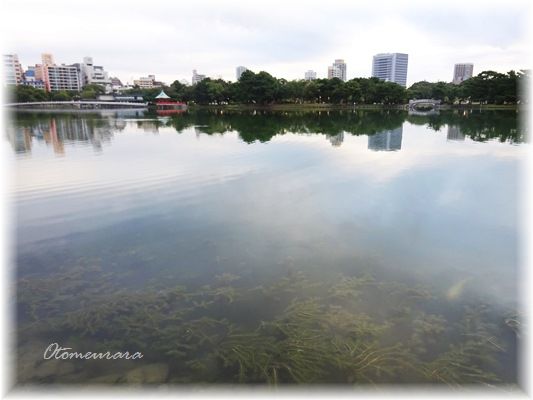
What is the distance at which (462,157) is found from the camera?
15.8 meters

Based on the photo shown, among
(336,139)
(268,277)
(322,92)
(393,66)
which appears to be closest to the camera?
(268,277)

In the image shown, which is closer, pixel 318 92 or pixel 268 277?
pixel 268 277

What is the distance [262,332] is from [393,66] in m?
177

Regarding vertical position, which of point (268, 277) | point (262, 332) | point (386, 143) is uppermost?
point (386, 143)

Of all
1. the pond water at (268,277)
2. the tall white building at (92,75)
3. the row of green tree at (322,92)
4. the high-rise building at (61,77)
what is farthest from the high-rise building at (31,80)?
the pond water at (268,277)

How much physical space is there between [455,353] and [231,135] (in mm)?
20801

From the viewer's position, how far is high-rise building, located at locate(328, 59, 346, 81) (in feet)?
563

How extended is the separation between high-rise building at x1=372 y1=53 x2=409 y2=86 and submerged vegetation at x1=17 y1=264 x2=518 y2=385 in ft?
565

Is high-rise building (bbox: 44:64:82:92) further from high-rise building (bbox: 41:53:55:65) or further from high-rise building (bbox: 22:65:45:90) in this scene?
high-rise building (bbox: 41:53:55:65)

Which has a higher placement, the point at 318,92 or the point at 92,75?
the point at 92,75

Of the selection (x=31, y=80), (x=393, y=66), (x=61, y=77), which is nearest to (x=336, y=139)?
(x=61, y=77)

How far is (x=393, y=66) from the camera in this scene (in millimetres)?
160000

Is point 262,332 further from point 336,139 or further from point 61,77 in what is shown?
point 61,77

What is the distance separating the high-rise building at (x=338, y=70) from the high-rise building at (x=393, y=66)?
58.6 feet
